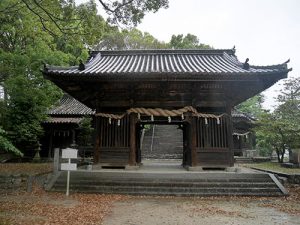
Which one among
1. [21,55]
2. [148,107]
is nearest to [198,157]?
[148,107]

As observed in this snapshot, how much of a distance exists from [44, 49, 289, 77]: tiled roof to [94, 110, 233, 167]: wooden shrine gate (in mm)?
2274

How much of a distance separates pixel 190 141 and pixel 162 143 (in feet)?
56.6

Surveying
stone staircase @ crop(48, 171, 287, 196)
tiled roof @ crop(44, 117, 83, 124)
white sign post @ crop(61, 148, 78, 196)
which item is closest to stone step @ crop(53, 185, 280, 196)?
stone staircase @ crop(48, 171, 287, 196)

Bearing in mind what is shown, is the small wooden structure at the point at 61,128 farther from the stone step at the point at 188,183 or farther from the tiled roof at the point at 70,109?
the stone step at the point at 188,183

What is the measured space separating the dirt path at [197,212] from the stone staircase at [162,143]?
1737cm

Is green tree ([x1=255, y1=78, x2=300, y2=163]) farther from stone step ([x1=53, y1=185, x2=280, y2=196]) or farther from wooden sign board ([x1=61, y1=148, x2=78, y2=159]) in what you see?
wooden sign board ([x1=61, y1=148, x2=78, y2=159])

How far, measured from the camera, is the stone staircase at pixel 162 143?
90.3 ft

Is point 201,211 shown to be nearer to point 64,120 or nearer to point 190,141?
point 190,141

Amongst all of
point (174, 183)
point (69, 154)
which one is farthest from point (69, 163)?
point (174, 183)

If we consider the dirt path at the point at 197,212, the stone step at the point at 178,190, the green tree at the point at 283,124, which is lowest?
the dirt path at the point at 197,212

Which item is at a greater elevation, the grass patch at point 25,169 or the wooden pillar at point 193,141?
the wooden pillar at point 193,141

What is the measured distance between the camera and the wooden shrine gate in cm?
1287

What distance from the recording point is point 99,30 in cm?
1165

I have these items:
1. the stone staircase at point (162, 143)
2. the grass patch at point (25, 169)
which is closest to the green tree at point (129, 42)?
the stone staircase at point (162, 143)
